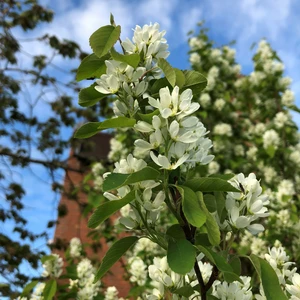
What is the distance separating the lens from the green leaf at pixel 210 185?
0.76 m

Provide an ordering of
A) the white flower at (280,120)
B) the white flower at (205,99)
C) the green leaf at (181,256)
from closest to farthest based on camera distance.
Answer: the green leaf at (181,256) < the white flower at (280,120) < the white flower at (205,99)

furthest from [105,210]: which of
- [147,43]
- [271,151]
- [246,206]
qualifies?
[271,151]

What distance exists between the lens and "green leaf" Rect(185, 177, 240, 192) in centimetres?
76

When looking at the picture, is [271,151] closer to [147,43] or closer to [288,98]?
[288,98]

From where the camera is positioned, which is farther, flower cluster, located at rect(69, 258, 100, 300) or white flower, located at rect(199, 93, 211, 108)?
white flower, located at rect(199, 93, 211, 108)

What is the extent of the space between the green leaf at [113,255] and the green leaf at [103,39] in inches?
17.0

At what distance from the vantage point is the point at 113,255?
0.83 meters

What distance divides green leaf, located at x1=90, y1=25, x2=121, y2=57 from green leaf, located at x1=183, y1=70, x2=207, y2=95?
196 mm

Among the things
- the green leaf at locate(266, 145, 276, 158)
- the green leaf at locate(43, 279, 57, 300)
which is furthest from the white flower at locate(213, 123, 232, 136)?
the green leaf at locate(43, 279, 57, 300)

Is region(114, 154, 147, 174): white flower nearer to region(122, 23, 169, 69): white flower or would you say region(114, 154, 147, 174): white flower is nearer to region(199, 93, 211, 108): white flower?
region(122, 23, 169, 69): white flower

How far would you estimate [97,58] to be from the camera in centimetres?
95

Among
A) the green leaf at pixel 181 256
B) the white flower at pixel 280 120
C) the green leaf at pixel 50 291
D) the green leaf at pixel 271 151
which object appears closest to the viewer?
the green leaf at pixel 181 256

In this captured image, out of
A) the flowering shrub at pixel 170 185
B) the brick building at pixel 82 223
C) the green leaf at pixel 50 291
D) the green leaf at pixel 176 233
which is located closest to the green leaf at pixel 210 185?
the flowering shrub at pixel 170 185

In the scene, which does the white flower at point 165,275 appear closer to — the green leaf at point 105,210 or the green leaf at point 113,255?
the green leaf at point 113,255
